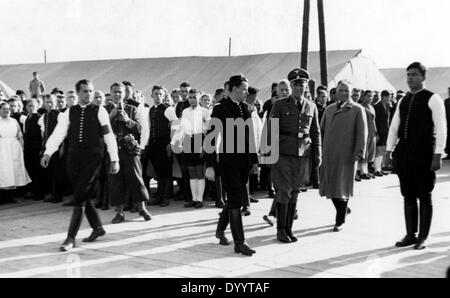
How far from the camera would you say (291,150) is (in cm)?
624

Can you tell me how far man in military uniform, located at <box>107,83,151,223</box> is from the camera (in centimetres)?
751

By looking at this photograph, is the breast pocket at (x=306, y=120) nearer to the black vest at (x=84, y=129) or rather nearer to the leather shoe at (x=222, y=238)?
the leather shoe at (x=222, y=238)

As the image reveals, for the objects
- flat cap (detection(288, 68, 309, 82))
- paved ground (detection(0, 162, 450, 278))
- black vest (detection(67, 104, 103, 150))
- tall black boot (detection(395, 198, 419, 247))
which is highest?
flat cap (detection(288, 68, 309, 82))

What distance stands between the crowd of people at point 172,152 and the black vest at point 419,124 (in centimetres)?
20

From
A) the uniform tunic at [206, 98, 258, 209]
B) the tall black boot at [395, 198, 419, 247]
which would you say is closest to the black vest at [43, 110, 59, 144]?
the uniform tunic at [206, 98, 258, 209]

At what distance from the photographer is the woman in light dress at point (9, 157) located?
31.1 feet

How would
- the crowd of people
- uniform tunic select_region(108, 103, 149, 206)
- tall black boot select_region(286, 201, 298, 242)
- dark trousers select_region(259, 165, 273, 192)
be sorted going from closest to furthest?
the crowd of people, tall black boot select_region(286, 201, 298, 242), uniform tunic select_region(108, 103, 149, 206), dark trousers select_region(259, 165, 273, 192)

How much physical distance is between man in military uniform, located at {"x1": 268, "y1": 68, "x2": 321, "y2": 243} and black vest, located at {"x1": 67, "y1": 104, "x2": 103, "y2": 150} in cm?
209

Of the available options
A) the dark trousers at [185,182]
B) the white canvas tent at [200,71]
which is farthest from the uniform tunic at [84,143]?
the white canvas tent at [200,71]

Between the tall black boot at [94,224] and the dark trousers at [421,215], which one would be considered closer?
the dark trousers at [421,215]

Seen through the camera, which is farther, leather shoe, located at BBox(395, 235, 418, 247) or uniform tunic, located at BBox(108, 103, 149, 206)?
uniform tunic, located at BBox(108, 103, 149, 206)

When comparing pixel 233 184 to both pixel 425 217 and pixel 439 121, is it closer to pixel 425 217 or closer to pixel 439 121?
pixel 425 217

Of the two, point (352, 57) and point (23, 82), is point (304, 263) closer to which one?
point (352, 57)

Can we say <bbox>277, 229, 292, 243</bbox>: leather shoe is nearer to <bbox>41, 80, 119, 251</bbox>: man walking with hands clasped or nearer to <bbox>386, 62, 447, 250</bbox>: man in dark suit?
<bbox>386, 62, 447, 250</bbox>: man in dark suit
